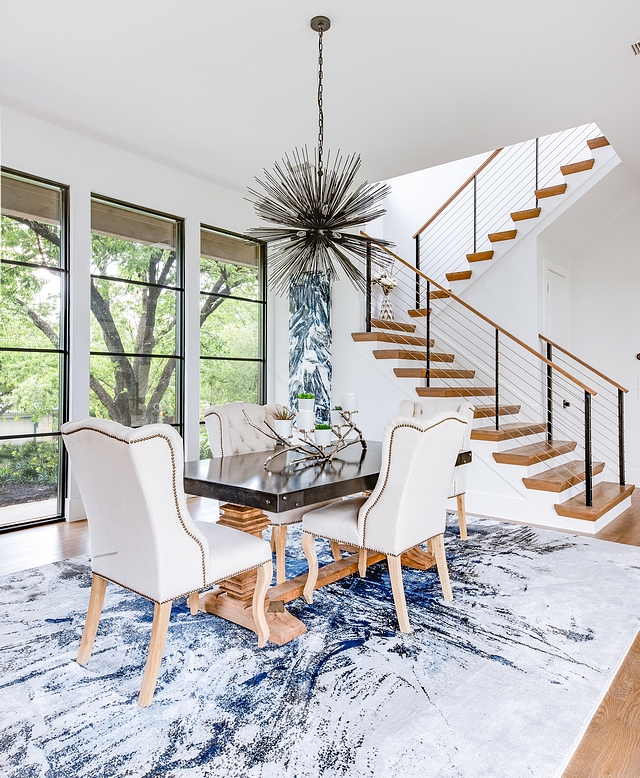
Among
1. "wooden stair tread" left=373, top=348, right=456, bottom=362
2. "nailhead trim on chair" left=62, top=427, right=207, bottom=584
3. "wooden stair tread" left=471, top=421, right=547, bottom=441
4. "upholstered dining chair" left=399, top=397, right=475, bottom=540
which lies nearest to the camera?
"nailhead trim on chair" left=62, top=427, right=207, bottom=584

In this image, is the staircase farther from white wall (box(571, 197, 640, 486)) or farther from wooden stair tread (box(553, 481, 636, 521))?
white wall (box(571, 197, 640, 486))

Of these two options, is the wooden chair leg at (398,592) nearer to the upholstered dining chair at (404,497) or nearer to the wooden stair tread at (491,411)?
the upholstered dining chair at (404,497)

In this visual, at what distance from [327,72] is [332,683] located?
10.9ft

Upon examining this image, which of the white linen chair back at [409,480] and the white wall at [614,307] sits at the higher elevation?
the white wall at [614,307]

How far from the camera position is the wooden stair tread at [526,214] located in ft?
18.2

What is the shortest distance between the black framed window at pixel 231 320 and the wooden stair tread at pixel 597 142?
10.9 ft

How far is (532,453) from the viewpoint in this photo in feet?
15.1

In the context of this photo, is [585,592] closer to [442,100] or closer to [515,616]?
[515,616]

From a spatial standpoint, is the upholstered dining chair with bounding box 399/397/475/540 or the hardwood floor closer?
the hardwood floor

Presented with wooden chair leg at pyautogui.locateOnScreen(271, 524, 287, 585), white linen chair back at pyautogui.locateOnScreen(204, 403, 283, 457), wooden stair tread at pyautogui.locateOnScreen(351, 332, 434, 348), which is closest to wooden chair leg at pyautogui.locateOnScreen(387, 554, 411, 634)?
wooden chair leg at pyautogui.locateOnScreen(271, 524, 287, 585)

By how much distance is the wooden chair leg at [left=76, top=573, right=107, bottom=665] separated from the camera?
212 centimetres

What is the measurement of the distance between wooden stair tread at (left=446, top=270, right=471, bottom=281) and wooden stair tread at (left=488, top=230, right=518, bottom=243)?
1.36 ft

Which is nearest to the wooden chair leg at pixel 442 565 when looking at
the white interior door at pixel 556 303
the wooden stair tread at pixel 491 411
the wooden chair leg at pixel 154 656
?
the wooden chair leg at pixel 154 656

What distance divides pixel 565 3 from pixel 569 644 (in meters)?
3.05
